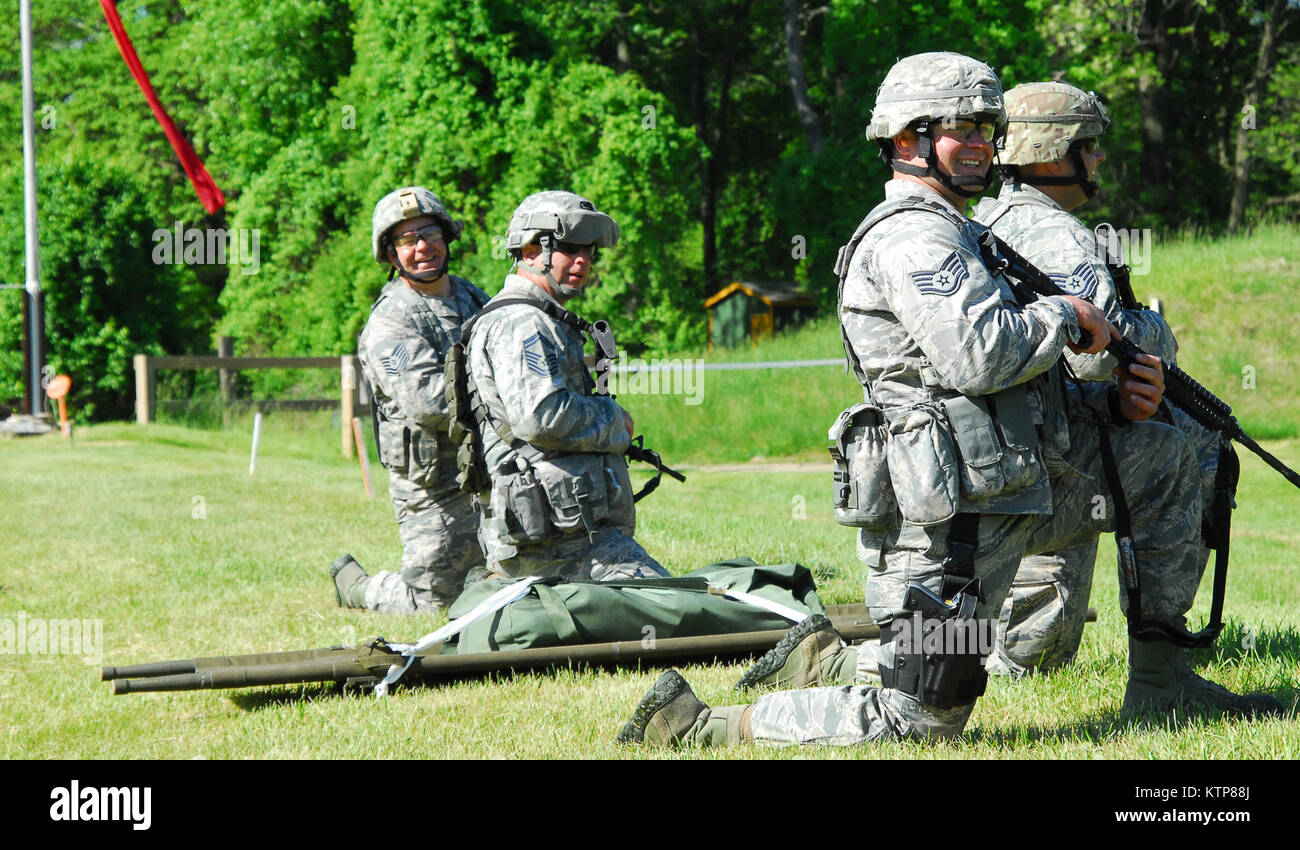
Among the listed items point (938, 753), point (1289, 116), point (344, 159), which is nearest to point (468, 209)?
point (344, 159)

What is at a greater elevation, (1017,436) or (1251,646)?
(1017,436)

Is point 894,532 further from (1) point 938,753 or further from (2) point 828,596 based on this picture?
(2) point 828,596

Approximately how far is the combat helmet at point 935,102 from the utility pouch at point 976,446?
69 centimetres

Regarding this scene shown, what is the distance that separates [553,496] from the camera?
5.92m

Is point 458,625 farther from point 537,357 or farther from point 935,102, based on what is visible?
point 935,102

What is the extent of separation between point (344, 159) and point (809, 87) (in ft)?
46.4

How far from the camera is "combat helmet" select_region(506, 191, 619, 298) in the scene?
5918 mm

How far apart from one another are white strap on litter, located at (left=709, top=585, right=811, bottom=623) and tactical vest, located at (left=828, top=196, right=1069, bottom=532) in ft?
5.73

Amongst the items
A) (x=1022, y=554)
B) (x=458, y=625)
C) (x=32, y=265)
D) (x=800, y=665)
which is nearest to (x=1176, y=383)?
(x=1022, y=554)

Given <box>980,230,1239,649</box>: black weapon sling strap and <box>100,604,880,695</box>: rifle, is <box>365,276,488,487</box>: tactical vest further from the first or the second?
<box>980,230,1239,649</box>: black weapon sling strap

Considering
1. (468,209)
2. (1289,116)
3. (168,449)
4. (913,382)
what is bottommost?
(168,449)

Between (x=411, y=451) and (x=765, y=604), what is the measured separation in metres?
2.36

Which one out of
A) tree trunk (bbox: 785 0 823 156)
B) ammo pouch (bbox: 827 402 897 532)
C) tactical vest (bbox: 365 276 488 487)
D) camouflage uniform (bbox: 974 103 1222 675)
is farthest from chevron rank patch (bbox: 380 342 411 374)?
tree trunk (bbox: 785 0 823 156)

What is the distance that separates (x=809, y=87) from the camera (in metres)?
35.2
